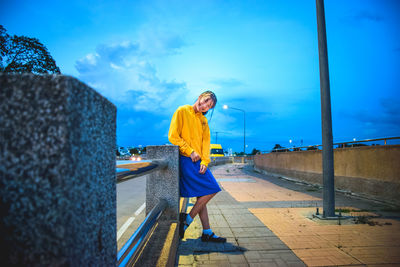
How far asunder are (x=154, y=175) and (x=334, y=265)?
240cm

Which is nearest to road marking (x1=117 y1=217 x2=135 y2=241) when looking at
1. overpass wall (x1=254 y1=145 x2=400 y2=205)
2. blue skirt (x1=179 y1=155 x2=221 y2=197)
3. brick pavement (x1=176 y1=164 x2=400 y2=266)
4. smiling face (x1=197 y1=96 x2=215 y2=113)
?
brick pavement (x1=176 y1=164 x2=400 y2=266)

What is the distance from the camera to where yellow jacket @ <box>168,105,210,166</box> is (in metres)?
2.99

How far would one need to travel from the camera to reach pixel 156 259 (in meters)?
1.85

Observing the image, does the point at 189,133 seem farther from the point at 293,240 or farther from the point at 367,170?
the point at 367,170

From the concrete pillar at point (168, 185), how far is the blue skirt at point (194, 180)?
182mm

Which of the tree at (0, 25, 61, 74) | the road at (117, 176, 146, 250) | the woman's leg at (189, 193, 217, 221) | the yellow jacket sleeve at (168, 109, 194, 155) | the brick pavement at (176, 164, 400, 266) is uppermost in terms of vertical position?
the tree at (0, 25, 61, 74)

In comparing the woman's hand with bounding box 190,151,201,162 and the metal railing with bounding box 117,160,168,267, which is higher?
the woman's hand with bounding box 190,151,201,162

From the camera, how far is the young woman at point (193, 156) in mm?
3010

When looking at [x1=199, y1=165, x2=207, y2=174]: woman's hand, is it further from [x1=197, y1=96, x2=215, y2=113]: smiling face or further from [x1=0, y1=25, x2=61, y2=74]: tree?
[x1=0, y1=25, x2=61, y2=74]: tree

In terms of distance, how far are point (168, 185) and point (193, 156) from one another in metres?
0.50

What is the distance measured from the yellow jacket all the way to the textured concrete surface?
7.54ft

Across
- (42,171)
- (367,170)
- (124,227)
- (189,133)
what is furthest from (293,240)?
(367,170)

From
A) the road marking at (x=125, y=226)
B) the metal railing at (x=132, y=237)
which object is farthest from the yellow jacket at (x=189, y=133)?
the road marking at (x=125, y=226)

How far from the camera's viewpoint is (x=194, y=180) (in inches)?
122
